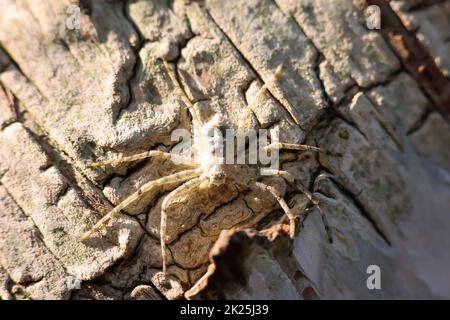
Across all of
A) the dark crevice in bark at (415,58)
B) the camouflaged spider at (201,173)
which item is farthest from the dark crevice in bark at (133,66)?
the dark crevice in bark at (415,58)

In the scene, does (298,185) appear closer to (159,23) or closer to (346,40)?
(346,40)

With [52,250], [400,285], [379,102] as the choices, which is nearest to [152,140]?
[52,250]

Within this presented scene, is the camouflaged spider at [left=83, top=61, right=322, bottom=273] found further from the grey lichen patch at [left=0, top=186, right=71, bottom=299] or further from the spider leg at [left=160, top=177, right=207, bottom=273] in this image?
the grey lichen patch at [left=0, top=186, right=71, bottom=299]

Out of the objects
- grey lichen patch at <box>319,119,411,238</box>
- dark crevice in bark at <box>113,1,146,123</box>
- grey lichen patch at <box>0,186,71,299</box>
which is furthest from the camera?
dark crevice in bark at <box>113,1,146,123</box>

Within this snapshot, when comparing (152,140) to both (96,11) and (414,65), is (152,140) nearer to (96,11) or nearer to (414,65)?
(96,11)

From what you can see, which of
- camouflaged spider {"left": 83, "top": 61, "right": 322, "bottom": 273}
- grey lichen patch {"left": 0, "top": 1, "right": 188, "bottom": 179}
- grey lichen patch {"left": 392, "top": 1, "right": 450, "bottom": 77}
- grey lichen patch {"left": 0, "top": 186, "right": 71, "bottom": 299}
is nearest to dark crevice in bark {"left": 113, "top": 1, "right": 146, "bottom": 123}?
grey lichen patch {"left": 0, "top": 1, "right": 188, "bottom": 179}

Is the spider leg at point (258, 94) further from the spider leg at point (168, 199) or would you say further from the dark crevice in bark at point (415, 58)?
the dark crevice in bark at point (415, 58)
